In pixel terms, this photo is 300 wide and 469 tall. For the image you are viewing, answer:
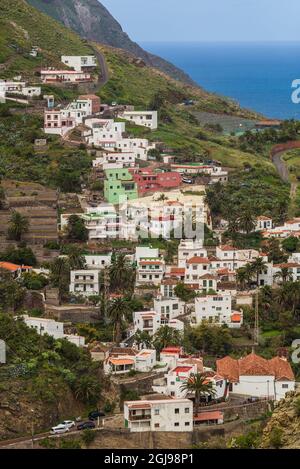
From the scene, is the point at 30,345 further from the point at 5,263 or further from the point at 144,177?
the point at 144,177

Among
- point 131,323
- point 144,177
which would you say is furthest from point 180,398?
point 144,177

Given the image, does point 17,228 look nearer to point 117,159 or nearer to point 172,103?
point 117,159

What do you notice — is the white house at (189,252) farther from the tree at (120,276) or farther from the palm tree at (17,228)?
the palm tree at (17,228)

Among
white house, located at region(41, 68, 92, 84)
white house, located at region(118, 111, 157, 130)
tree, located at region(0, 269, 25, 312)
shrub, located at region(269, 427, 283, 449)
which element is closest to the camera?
shrub, located at region(269, 427, 283, 449)

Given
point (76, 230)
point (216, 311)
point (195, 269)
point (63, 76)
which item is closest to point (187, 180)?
point (76, 230)

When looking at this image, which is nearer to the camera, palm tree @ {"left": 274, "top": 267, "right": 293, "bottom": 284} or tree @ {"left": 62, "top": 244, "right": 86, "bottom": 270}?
tree @ {"left": 62, "top": 244, "right": 86, "bottom": 270}

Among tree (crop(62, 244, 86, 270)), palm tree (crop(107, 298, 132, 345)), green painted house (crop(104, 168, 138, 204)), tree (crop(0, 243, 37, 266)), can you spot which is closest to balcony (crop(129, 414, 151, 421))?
palm tree (crop(107, 298, 132, 345))

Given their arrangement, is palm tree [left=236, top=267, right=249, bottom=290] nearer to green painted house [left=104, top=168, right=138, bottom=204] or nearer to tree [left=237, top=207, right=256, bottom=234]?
tree [left=237, top=207, right=256, bottom=234]
